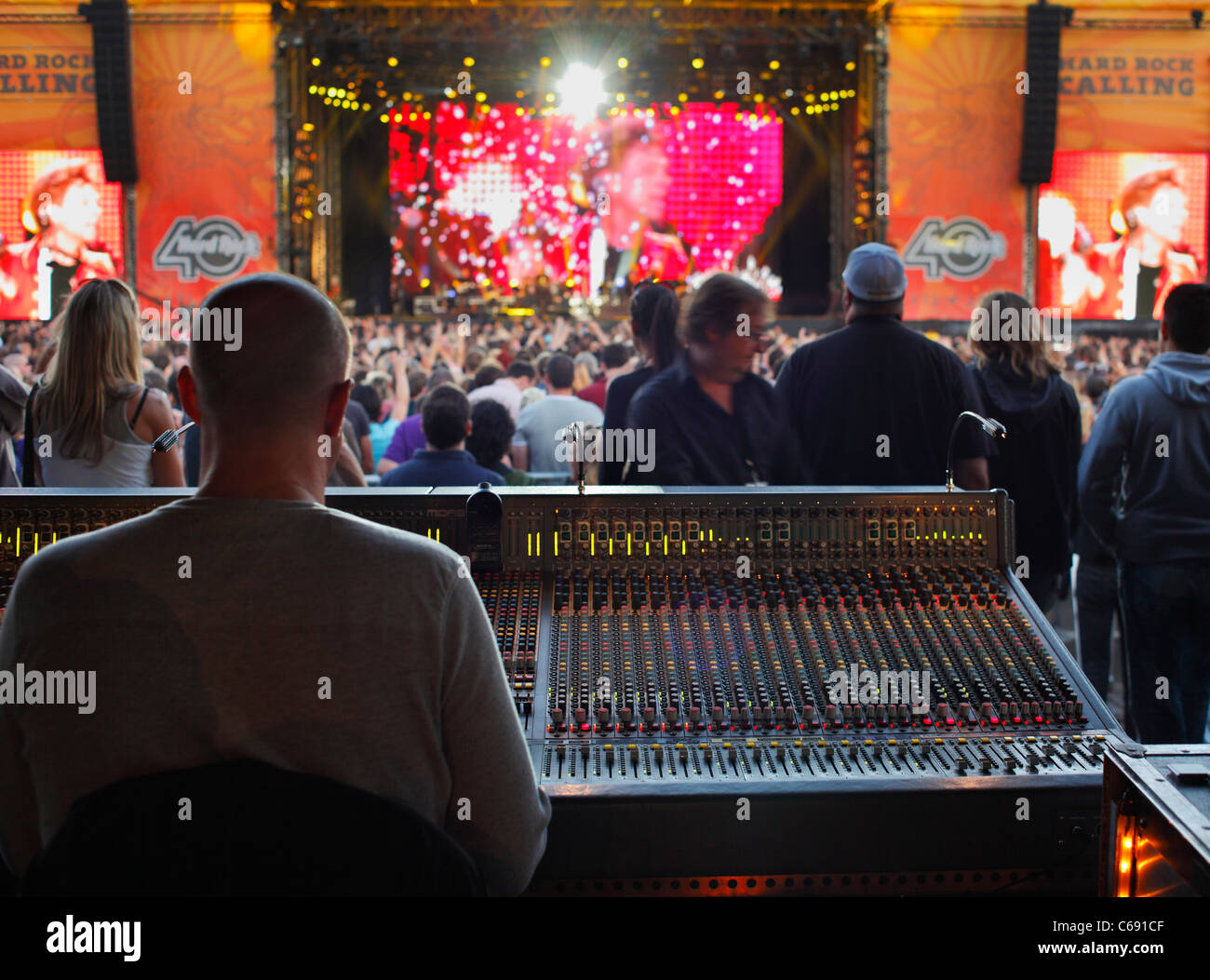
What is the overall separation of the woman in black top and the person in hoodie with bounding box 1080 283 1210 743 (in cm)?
134

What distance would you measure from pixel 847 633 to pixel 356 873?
48.9 inches

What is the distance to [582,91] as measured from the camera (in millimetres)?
13617

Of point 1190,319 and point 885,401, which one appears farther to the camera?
point 1190,319

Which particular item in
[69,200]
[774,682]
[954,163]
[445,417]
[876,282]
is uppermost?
[954,163]

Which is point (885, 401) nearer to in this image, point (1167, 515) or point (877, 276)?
point (877, 276)

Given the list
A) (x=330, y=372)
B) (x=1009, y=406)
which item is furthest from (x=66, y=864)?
(x=1009, y=406)

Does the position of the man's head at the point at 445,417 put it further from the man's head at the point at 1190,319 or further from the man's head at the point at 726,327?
the man's head at the point at 1190,319

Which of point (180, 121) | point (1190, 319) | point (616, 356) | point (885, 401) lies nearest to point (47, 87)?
point (180, 121)

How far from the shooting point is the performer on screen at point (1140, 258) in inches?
491

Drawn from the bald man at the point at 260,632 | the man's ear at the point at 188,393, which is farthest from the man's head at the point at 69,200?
the bald man at the point at 260,632

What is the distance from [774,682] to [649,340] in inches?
66.7

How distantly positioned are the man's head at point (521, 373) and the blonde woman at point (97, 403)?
3.31 m
